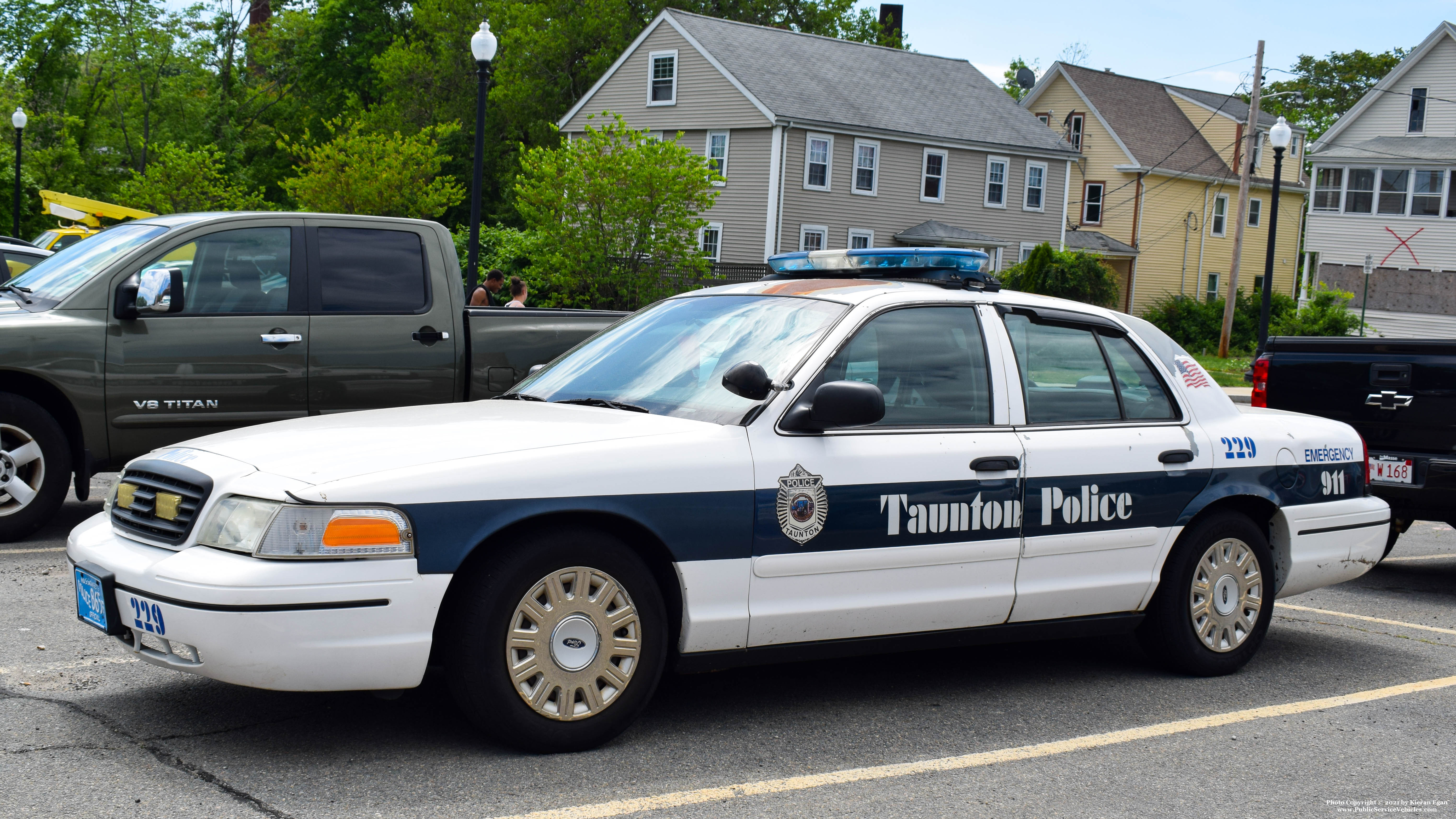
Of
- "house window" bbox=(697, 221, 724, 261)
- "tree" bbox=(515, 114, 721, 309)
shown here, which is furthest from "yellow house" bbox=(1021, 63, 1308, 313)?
"tree" bbox=(515, 114, 721, 309)

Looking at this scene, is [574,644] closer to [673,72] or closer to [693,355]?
[693,355]

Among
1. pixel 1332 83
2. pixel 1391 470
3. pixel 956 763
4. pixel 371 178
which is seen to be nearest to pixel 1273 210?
pixel 1391 470

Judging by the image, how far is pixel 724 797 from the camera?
4.18m

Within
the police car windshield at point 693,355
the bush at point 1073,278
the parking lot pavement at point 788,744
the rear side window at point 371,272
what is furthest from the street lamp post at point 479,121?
the bush at point 1073,278

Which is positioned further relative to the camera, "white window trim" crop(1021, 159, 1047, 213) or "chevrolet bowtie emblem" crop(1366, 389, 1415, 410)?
"white window trim" crop(1021, 159, 1047, 213)

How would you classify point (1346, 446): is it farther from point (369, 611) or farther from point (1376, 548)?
point (369, 611)

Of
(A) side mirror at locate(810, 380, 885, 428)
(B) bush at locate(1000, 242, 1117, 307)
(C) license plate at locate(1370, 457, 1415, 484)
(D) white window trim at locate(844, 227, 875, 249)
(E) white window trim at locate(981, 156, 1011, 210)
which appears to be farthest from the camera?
(E) white window trim at locate(981, 156, 1011, 210)

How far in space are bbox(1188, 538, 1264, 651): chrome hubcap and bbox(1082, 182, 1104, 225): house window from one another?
1874 inches

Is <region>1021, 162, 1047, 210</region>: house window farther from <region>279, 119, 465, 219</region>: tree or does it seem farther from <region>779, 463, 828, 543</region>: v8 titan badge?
<region>779, 463, 828, 543</region>: v8 titan badge

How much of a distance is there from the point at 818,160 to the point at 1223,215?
23503mm

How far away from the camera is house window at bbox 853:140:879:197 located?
3991 centimetres

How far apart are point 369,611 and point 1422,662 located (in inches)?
202

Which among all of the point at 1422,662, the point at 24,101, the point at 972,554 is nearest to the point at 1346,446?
the point at 1422,662

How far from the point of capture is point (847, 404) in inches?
183
